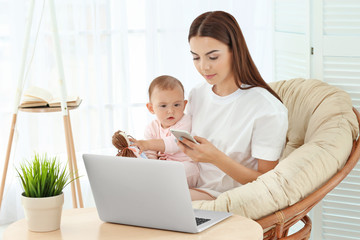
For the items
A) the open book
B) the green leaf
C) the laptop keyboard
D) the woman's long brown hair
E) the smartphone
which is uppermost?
the woman's long brown hair

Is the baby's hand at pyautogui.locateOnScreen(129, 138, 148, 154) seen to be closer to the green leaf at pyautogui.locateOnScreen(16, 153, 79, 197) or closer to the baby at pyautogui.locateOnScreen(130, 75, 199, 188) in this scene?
the baby at pyautogui.locateOnScreen(130, 75, 199, 188)

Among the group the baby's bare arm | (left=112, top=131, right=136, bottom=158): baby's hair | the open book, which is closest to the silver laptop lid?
(left=112, top=131, right=136, bottom=158): baby's hair

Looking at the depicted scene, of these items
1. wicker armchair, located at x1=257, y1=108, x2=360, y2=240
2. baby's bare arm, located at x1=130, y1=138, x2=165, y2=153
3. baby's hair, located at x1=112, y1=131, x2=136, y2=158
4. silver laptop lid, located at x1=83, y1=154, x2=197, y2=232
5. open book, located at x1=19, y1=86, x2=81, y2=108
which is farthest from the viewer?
open book, located at x1=19, y1=86, x2=81, y2=108

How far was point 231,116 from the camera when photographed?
2.36 m

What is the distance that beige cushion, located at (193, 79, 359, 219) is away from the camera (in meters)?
2.03

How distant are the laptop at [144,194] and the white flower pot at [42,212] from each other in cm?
14

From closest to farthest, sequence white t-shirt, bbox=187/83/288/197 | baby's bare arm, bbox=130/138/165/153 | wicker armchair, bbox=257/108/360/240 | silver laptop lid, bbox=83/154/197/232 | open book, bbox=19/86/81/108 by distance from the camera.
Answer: silver laptop lid, bbox=83/154/197/232
wicker armchair, bbox=257/108/360/240
white t-shirt, bbox=187/83/288/197
baby's bare arm, bbox=130/138/165/153
open book, bbox=19/86/81/108

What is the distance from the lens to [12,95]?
370 cm

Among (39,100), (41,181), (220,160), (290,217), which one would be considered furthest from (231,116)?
(39,100)

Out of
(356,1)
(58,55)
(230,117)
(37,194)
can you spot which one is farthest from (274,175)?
(58,55)

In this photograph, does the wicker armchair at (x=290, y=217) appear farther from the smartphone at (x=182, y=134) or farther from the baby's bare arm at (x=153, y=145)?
the baby's bare arm at (x=153, y=145)

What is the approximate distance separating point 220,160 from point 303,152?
0.32 metres

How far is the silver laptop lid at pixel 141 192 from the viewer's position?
1.67 m

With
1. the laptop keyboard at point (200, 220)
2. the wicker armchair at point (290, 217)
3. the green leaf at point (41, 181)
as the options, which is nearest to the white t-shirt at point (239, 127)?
the wicker armchair at point (290, 217)
